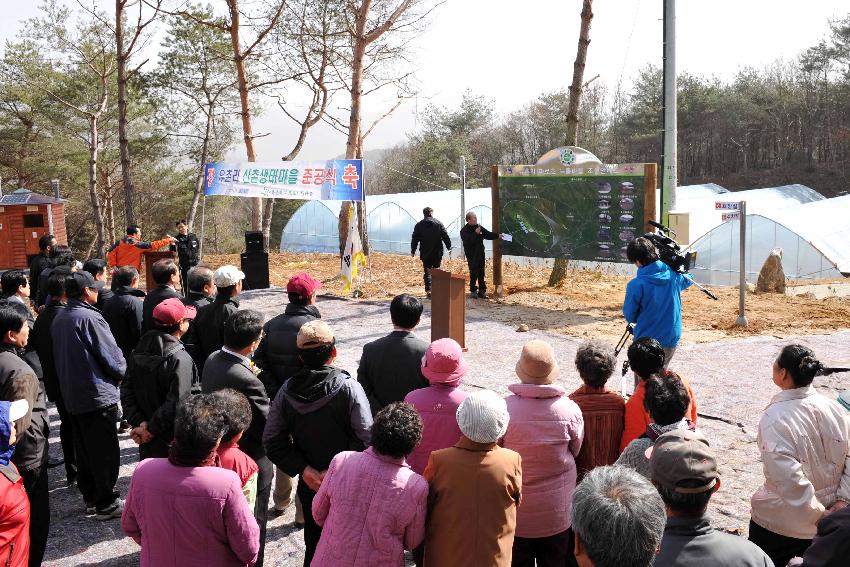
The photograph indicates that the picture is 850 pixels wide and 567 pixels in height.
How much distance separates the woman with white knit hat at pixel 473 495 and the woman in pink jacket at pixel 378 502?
7 centimetres

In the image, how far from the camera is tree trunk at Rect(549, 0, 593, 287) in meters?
13.6

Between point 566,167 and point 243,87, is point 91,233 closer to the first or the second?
point 243,87

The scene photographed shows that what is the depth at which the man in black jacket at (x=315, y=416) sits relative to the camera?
3266 mm

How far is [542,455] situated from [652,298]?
10.2ft

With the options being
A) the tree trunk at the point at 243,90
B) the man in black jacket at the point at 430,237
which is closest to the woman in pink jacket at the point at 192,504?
the man in black jacket at the point at 430,237

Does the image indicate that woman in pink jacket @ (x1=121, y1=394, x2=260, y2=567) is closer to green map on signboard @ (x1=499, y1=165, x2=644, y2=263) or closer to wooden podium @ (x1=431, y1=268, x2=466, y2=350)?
wooden podium @ (x1=431, y1=268, x2=466, y2=350)

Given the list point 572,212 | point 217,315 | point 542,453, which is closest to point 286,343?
point 217,315

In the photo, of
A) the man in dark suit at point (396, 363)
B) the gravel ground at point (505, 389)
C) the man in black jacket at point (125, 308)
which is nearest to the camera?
the man in dark suit at point (396, 363)

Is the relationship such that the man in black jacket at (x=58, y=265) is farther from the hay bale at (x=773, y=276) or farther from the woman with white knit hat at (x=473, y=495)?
the hay bale at (x=773, y=276)

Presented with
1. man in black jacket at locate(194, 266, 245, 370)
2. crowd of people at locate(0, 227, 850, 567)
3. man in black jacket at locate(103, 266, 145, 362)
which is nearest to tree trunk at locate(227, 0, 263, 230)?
man in black jacket at locate(103, 266, 145, 362)

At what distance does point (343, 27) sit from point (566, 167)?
9.95m

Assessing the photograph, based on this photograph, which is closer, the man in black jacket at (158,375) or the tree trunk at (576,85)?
the man in black jacket at (158,375)

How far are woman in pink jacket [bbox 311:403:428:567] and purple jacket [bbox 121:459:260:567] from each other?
314mm

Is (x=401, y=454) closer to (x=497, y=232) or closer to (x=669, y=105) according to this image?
(x=669, y=105)
